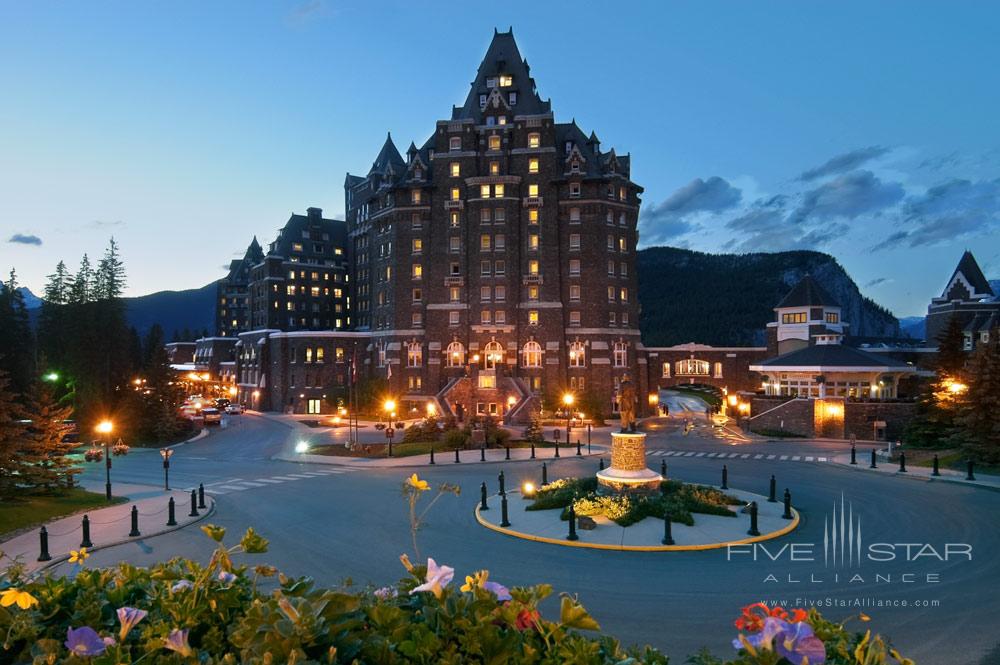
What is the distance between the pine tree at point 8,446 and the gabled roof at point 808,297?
211ft

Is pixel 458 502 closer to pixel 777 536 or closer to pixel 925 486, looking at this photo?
pixel 777 536

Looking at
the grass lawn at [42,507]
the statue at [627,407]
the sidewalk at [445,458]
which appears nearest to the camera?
the grass lawn at [42,507]

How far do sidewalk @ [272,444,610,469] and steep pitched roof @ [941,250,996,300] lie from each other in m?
51.5

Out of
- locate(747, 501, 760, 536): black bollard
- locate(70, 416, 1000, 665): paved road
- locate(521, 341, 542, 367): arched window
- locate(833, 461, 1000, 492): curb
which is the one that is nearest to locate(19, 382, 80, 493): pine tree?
locate(70, 416, 1000, 665): paved road

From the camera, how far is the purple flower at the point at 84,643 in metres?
3.51

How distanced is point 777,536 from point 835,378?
3566 cm

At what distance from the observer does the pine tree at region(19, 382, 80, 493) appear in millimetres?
22469

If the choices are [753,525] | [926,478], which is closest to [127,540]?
[753,525]

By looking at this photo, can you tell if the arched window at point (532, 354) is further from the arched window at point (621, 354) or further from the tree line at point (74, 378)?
the tree line at point (74, 378)

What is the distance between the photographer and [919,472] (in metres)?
28.7

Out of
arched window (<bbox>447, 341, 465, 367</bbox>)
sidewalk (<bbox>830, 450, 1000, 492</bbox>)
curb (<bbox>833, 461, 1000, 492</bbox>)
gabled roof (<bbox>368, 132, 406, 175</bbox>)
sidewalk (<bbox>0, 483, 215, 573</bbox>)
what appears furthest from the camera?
gabled roof (<bbox>368, 132, 406, 175</bbox>)

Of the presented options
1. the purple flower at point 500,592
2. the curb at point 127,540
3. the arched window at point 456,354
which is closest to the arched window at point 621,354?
the arched window at point 456,354

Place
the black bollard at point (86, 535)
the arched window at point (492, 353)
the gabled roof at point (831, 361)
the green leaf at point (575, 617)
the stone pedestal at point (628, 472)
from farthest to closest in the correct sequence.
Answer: the arched window at point (492, 353)
the gabled roof at point (831, 361)
the stone pedestal at point (628, 472)
the black bollard at point (86, 535)
the green leaf at point (575, 617)

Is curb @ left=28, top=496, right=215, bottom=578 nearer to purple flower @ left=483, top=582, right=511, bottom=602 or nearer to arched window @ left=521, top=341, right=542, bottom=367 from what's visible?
purple flower @ left=483, top=582, right=511, bottom=602
